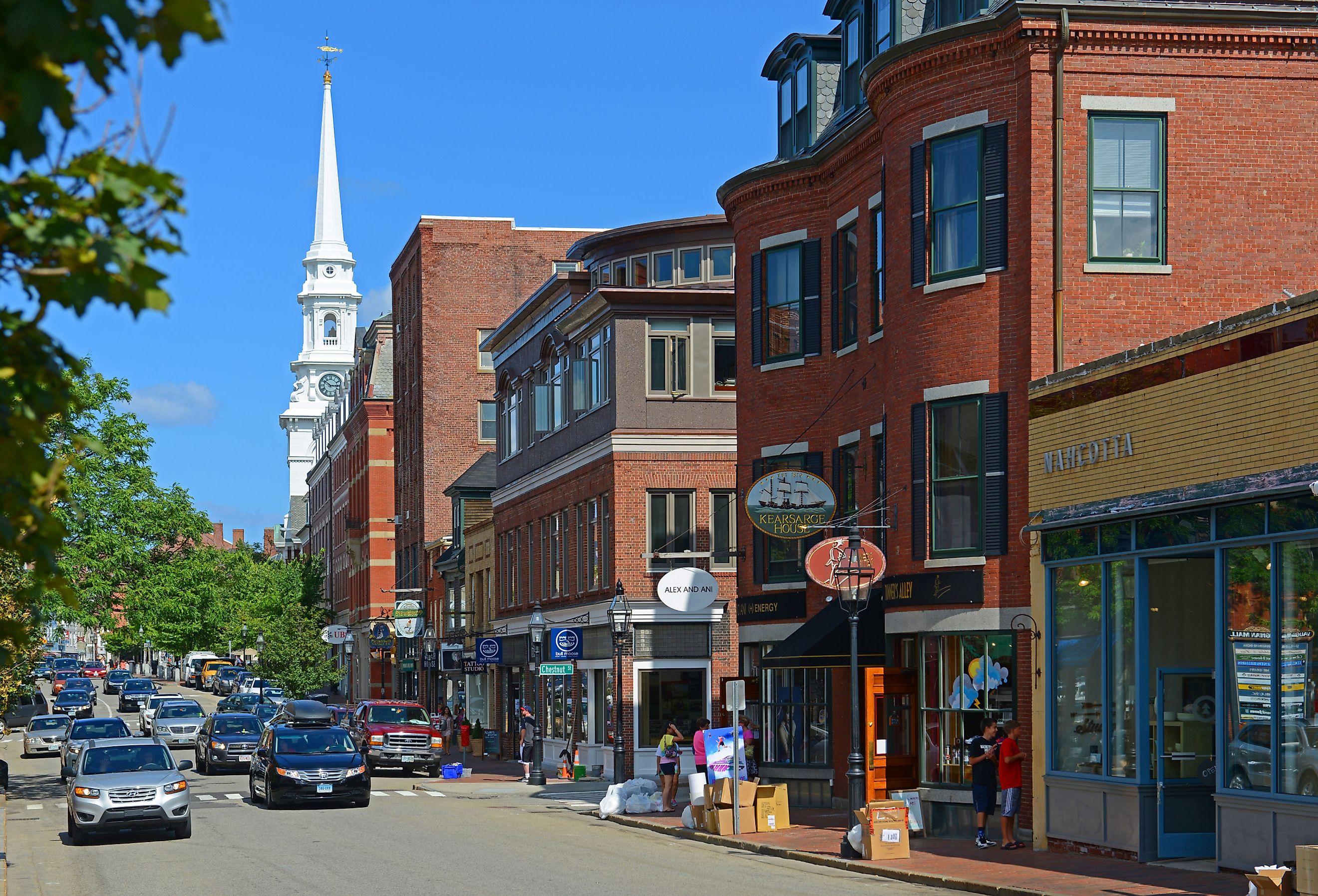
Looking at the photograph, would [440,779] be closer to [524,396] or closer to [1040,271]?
[524,396]

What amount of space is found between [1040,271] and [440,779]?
26161 mm

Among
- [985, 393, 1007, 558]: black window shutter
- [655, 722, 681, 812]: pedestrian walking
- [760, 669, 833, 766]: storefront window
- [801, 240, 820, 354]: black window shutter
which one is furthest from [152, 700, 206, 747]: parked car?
[985, 393, 1007, 558]: black window shutter

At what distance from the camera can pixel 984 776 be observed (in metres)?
22.1

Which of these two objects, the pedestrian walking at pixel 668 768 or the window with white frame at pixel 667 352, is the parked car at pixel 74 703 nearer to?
the window with white frame at pixel 667 352

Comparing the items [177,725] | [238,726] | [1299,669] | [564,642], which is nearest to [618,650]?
[564,642]

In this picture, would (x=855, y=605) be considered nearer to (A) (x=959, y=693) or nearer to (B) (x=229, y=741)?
(A) (x=959, y=693)

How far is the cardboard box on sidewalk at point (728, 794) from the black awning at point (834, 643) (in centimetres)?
217

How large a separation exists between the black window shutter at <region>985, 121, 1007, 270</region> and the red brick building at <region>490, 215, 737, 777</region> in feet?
57.1

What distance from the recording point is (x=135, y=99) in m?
5.85

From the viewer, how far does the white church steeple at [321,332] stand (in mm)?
176875

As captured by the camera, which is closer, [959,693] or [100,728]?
[959,693]

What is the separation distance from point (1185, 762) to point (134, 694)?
76.9 metres

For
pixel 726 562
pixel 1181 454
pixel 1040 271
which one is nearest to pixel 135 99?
pixel 1181 454

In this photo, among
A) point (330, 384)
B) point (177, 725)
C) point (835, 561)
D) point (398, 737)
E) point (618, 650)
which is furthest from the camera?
point (330, 384)
